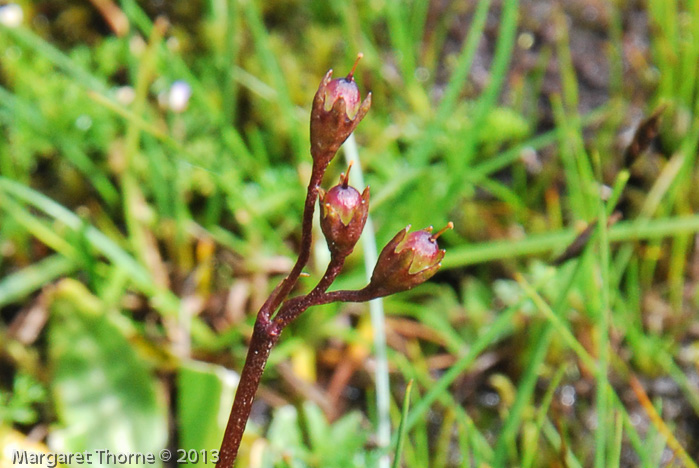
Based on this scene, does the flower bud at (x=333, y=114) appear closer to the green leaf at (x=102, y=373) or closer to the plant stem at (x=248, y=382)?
the plant stem at (x=248, y=382)

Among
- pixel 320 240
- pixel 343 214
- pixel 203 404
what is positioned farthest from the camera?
pixel 320 240

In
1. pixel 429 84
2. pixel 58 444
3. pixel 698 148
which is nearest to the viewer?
pixel 58 444

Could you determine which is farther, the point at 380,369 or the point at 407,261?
the point at 380,369

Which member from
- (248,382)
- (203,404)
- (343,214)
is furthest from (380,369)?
(343,214)

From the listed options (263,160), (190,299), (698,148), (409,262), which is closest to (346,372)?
(190,299)

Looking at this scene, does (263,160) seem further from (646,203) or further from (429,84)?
(646,203)

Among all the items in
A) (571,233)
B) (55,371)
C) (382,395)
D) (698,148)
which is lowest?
(382,395)

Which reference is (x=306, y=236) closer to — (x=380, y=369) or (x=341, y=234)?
(x=341, y=234)
